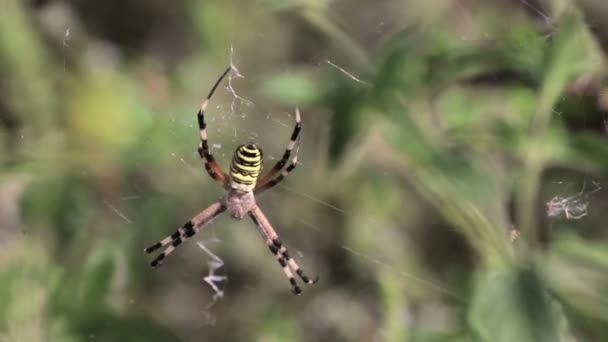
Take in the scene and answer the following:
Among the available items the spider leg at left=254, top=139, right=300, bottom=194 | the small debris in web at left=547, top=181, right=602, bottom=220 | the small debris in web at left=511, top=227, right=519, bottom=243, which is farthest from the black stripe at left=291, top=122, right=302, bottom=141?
the small debris in web at left=547, top=181, right=602, bottom=220

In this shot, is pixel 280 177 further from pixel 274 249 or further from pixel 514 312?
pixel 514 312

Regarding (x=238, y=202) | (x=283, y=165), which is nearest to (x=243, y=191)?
(x=238, y=202)

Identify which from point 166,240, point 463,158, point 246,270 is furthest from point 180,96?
point 463,158

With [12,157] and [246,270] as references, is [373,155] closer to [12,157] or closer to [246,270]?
[246,270]

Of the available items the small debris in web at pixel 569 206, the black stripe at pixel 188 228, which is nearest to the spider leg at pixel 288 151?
the black stripe at pixel 188 228

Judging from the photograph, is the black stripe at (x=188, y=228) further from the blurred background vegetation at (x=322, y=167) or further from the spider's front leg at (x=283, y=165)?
the spider's front leg at (x=283, y=165)
